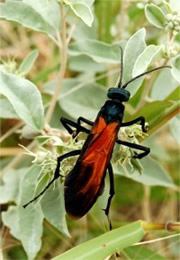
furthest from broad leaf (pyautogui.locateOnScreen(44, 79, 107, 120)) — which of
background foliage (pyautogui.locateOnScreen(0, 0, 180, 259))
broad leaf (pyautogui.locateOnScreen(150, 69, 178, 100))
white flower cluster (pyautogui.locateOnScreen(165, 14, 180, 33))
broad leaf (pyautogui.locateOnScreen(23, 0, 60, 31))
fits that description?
white flower cluster (pyautogui.locateOnScreen(165, 14, 180, 33))

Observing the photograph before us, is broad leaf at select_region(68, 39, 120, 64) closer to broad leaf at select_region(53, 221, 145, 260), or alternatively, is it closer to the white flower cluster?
the white flower cluster

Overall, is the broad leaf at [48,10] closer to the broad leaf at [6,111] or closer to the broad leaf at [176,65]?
the broad leaf at [6,111]

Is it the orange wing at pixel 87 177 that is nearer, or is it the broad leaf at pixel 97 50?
the orange wing at pixel 87 177

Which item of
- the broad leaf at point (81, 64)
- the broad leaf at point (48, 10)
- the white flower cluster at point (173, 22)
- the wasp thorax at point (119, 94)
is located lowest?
the wasp thorax at point (119, 94)

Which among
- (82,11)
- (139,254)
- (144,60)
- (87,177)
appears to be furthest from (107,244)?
(82,11)

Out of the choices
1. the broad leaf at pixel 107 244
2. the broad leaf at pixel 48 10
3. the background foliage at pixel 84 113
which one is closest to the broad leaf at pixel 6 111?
the background foliage at pixel 84 113

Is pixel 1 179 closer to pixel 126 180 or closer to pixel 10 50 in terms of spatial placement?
pixel 126 180

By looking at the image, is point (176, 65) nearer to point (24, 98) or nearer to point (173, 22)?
point (173, 22)
